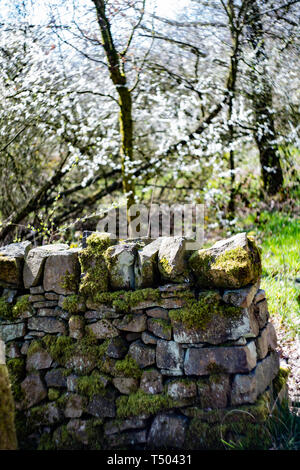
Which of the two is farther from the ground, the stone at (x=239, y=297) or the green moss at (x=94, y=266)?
the green moss at (x=94, y=266)

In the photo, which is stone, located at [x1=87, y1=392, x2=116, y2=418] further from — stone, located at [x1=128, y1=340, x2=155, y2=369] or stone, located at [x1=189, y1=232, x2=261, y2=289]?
stone, located at [x1=189, y1=232, x2=261, y2=289]

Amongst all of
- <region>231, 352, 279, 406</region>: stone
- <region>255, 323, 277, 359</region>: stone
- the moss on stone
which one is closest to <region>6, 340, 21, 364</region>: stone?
the moss on stone

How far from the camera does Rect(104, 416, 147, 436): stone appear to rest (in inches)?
105

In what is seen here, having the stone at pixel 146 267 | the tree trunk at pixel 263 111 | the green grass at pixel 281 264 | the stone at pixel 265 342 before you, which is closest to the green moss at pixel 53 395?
the stone at pixel 146 267

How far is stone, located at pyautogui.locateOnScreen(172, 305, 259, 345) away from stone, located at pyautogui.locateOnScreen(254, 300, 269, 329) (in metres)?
0.16

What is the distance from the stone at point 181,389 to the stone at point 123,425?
10.7 inches

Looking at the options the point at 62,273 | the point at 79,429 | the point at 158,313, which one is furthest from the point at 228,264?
the point at 79,429

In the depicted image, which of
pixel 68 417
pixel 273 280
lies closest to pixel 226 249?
pixel 68 417

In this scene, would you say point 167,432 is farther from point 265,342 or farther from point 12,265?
point 12,265

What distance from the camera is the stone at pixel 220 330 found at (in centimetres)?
254

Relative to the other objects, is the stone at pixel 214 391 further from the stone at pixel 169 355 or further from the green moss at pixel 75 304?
the green moss at pixel 75 304

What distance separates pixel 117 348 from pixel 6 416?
836 millimetres

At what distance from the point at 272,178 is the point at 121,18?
11.9ft

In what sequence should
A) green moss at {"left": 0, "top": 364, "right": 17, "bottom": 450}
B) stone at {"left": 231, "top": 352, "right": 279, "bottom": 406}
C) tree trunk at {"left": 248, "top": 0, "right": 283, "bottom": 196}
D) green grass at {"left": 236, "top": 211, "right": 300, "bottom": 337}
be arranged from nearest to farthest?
green moss at {"left": 0, "top": 364, "right": 17, "bottom": 450} → stone at {"left": 231, "top": 352, "right": 279, "bottom": 406} → green grass at {"left": 236, "top": 211, "right": 300, "bottom": 337} → tree trunk at {"left": 248, "top": 0, "right": 283, "bottom": 196}
